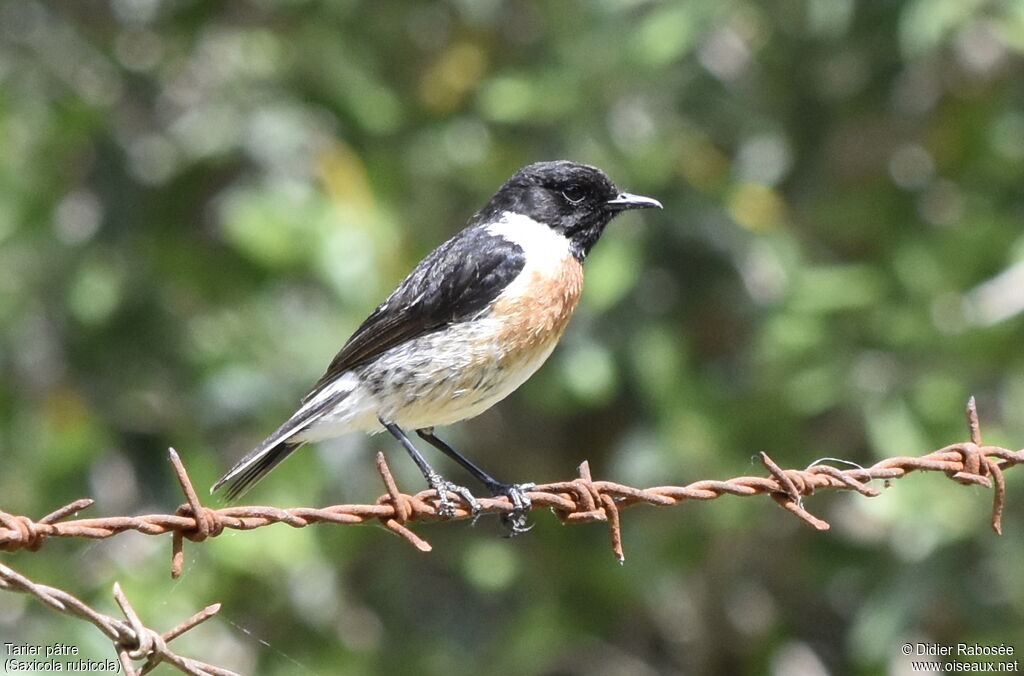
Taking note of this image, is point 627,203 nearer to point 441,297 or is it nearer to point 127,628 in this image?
point 441,297

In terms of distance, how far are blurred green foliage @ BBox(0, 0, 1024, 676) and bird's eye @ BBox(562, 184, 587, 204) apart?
106 cm

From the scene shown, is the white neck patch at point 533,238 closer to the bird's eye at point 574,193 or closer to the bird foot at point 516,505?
the bird's eye at point 574,193

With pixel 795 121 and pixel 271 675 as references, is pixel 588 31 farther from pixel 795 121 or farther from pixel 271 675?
pixel 271 675

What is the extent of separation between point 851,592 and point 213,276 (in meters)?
3.54

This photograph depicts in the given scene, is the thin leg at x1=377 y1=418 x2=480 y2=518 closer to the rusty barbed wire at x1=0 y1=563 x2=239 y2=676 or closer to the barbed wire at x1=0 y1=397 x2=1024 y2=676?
the barbed wire at x1=0 y1=397 x2=1024 y2=676

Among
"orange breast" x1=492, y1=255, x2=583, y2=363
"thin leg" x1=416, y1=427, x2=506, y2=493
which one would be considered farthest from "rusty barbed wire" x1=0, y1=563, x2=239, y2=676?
"thin leg" x1=416, y1=427, x2=506, y2=493

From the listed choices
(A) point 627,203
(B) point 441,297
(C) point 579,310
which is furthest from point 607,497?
(C) point 579,310

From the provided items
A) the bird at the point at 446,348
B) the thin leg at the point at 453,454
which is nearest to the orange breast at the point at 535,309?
the bird at the point at 446,348

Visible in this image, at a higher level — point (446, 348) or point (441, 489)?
point (446, 348)

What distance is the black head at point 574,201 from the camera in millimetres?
5062

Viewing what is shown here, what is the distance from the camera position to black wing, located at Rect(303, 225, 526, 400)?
4609 millimetres

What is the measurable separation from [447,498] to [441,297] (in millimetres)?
892

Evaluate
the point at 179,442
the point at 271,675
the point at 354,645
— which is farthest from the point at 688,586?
the point at 179,442

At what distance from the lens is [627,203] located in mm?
5031
